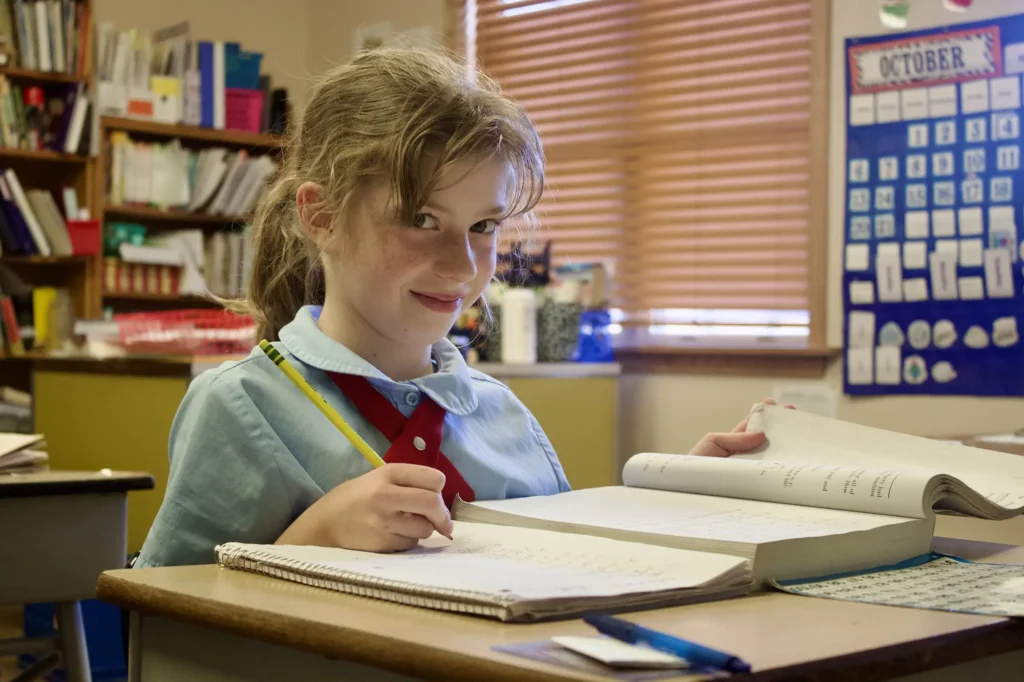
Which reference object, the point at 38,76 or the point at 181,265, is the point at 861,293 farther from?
the point at 38,76

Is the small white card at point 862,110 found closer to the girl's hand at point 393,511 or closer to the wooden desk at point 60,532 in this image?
the wooden desk at point 60,532

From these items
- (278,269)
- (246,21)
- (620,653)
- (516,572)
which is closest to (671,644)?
(620,653)

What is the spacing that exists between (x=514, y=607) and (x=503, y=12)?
424 centimetres

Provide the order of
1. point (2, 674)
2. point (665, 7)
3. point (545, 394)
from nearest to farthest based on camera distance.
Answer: point (2, 674), point (545, 394), point (665, 7)

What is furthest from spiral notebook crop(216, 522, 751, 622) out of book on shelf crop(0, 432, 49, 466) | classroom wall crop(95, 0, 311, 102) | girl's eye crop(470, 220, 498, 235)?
classroom wall crop(95, 0, 311, 102)

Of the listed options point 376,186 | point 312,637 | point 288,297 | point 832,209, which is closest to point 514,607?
point 312,637

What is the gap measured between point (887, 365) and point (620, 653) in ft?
10.3

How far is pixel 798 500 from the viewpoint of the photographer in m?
0.94

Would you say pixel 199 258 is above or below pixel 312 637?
above

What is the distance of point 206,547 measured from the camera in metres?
0.92

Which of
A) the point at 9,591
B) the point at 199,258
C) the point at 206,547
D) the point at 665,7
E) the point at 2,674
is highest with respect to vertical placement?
the point at 665,7

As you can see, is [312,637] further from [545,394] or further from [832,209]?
[832,209]

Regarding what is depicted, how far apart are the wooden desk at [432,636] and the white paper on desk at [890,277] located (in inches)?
114

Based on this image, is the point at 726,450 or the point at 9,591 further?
the point at 9,591
